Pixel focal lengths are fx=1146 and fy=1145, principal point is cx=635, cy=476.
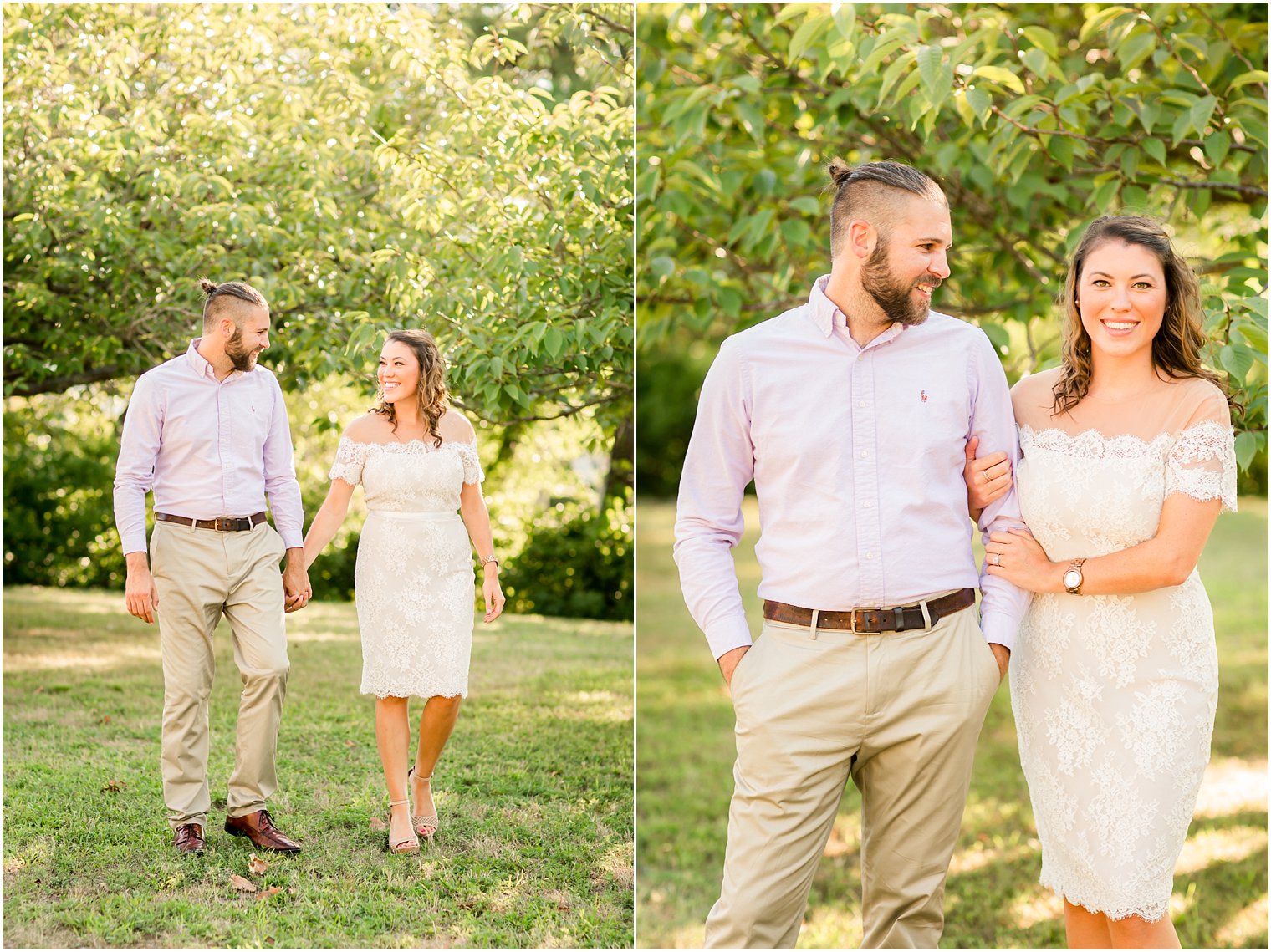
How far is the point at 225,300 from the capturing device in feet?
10.0

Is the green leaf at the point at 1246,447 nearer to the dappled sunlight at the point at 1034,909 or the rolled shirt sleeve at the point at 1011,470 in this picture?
the rolled shirt sleeve at the point at 1011,470

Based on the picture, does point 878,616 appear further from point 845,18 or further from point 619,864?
point 845,18

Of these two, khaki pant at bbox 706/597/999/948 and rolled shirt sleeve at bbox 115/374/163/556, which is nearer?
khaki pant at bbox 706/597/999/948

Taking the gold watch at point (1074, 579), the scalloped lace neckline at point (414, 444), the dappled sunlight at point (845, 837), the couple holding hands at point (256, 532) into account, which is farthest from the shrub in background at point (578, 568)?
the dappled sunlight at point (845, 837)

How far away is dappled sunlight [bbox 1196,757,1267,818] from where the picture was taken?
5.00 m

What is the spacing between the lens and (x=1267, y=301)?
9.01ft

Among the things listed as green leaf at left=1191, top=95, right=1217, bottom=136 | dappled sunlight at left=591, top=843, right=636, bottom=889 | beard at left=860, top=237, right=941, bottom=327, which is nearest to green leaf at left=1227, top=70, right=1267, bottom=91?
green leaf at left=1191, top=95, right=1217, bottom=136

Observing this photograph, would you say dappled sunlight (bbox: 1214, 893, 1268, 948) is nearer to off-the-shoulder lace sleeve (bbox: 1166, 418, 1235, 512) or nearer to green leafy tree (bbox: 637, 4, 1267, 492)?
green leafy tree (bbox: 637, 4, 1267, 492)

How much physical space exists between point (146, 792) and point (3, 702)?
573mm

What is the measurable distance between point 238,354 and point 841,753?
1.86 metres

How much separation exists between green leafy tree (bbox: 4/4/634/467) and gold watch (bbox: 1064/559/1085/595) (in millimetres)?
1367

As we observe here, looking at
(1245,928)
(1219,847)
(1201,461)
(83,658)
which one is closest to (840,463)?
(1201,461)

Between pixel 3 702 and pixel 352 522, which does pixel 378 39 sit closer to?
pixel 352 522

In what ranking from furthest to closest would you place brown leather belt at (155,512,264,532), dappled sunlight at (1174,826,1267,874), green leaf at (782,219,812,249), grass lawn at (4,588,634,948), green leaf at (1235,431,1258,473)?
dappled sunlight at (1174,826,1267,874) < green leaf at (782,219,812,249) < brown leather belt at (155,512,264,532) < grass lawn at (4,588,634,948) < green leaf at (1235,431,1258,473)
